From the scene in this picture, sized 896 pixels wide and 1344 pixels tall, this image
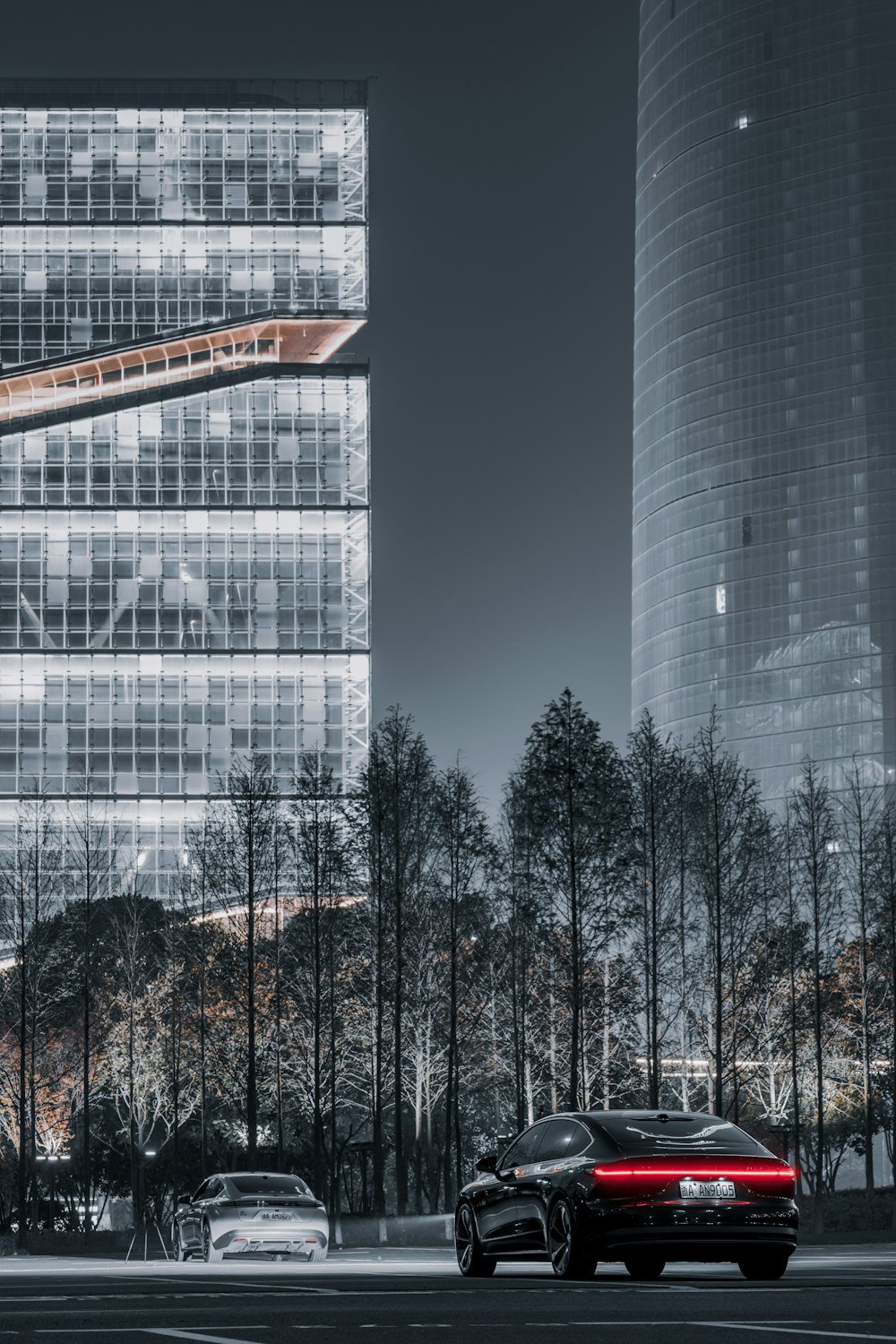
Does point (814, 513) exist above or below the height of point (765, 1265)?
above

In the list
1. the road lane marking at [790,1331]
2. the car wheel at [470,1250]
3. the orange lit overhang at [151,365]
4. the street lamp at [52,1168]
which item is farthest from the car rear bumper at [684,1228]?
the orange lit overhang at [151,365]

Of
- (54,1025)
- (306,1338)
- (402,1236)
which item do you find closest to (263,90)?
(54,1025)

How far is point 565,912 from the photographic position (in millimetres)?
52719

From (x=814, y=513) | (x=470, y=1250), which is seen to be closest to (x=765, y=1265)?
(x=470, y=1250)

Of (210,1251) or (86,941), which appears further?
(86,941)

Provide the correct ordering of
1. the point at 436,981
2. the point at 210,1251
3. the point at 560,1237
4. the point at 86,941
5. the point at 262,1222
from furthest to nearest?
the point at 436,981, the point at 86,941, the point at 210,1251, the point at 262,1222, the point at 560,1237

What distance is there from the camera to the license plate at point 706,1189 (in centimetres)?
1541

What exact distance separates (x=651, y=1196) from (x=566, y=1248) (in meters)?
1.03

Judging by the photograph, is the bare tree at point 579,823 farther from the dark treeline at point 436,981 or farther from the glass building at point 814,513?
the glass building at point 814,513

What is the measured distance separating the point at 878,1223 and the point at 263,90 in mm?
105621

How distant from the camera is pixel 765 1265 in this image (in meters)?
16.5

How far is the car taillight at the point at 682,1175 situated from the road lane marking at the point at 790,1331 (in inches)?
148

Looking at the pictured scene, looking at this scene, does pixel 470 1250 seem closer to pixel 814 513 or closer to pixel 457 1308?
pixel 457 1308

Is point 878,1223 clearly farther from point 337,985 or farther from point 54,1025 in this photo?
point 54,1025
